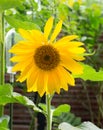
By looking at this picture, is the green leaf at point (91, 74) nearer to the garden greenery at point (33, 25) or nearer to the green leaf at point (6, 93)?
the garden greenery at point (33, 25)

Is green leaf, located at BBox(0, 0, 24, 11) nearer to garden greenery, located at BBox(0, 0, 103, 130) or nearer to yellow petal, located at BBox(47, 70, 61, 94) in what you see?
garden greenery, located at BBox(0, 0, 103, 130)

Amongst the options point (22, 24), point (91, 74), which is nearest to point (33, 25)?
point (22, 24)

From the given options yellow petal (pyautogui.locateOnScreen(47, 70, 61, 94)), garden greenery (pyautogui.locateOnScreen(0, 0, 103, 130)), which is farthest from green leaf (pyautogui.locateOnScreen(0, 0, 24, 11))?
yellow petal (pyautogui.locateOnScreen(47, 70, 61, 94))

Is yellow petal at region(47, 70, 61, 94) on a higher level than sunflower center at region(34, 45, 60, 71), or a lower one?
lower

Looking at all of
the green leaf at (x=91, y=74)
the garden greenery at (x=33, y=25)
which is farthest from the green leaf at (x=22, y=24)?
the green leaf at (x=91, y=74)

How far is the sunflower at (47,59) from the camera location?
0.53 meters

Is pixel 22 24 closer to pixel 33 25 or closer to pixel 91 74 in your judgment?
pixel 33 25

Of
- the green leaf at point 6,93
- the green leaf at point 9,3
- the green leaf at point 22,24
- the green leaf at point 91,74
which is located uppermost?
the green leaf at point 9,3

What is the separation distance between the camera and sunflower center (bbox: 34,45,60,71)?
55 centimetres

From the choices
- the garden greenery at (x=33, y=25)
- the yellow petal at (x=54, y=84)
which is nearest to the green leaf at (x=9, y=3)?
the garden greenery at (x=33, y=25)

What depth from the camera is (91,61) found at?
2025 mm

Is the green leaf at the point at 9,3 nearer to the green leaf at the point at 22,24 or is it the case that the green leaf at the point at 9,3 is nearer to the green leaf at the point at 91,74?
the green leaf at the point at 22,24

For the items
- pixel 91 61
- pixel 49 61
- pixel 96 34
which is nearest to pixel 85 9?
pixel 96 34

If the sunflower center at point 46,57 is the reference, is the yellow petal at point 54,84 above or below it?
below
